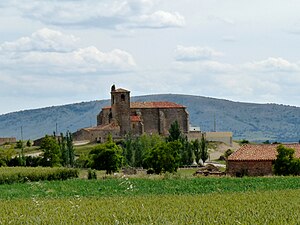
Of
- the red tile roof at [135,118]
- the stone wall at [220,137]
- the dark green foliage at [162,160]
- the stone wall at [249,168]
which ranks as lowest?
the stone wall at [249,168]

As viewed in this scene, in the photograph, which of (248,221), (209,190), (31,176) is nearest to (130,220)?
(248,221)

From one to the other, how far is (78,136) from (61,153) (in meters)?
44.2

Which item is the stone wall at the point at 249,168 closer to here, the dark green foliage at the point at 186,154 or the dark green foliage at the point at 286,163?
the dark green foliage at the point at 286,163

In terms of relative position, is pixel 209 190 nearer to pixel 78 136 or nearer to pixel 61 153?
pixel 61 153

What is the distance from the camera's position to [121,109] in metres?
133

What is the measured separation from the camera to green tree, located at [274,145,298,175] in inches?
2640

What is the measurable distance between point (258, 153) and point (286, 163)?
6.44 metres

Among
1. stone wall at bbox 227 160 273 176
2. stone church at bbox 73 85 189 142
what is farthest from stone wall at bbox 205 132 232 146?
stone wall at bbox 227 160 273 176

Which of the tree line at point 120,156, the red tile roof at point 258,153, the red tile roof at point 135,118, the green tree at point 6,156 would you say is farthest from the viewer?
the red tile roof at point 135,118

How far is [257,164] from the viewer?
239 feet

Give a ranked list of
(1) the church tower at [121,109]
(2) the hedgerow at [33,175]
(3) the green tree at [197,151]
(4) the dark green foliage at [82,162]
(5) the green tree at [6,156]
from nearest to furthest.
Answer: (2) the hedgerow at [33,175]
(4) the dark green foliage at [82,162]
(5) the green tree at [6,156]
(3) the green tree at [197,151]
(1) the church tower at [121,109]

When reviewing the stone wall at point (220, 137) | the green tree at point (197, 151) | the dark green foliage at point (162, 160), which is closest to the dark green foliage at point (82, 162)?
the green tree at point (197, 151)

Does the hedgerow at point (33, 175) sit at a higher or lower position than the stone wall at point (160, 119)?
lower

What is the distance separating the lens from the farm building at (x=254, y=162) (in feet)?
237
